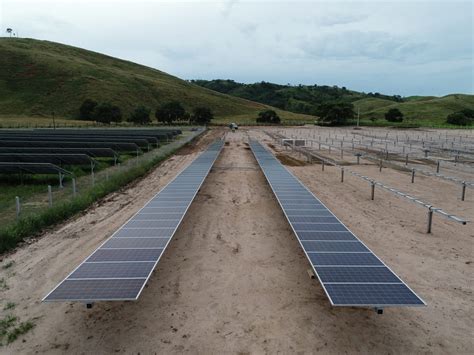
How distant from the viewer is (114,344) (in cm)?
721

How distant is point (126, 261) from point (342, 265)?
499 centimetres

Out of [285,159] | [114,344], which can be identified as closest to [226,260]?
[114,344]

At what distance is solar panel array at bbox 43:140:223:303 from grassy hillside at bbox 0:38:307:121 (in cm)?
10239

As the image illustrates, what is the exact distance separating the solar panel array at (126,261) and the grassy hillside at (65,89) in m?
102

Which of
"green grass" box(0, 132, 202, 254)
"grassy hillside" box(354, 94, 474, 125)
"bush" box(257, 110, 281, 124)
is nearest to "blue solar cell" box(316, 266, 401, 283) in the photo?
"green grass" box(0, 132, 202, 254)

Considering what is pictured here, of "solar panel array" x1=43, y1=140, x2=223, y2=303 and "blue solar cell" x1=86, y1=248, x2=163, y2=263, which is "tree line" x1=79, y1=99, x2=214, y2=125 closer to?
"solar panel array" x1=43, y1=140, x2=223, y2=303

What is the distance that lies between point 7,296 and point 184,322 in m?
4.37

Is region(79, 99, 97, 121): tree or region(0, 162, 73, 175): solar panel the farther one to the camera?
region(79, 99, 97, 121): tree

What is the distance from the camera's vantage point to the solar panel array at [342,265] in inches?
287

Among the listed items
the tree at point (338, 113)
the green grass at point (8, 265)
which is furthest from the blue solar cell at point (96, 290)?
the tree at point (338, 113)

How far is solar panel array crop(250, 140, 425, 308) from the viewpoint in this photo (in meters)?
7.28

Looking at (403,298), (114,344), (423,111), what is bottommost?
(114,344)

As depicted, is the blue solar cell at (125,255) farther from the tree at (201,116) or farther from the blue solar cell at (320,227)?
the tree at (201,116)

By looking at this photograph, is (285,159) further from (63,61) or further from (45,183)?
(63,61)
